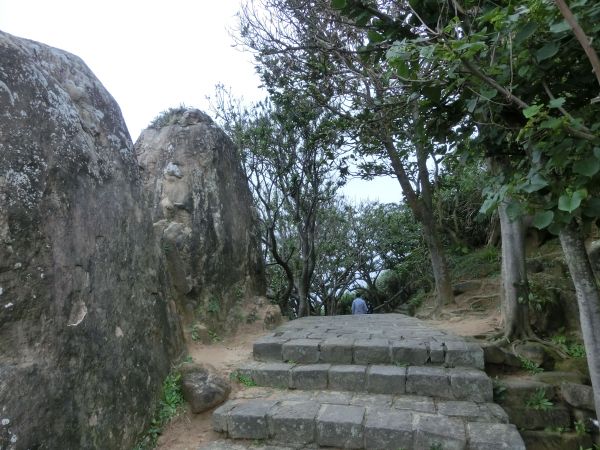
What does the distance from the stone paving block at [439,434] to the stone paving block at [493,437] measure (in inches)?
2.5

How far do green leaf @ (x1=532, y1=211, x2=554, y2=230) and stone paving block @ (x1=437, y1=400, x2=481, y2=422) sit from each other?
198cm

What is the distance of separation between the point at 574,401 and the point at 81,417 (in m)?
4.08

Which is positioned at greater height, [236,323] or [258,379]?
[236,323]

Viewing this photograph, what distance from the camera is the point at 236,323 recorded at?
5.67 meters

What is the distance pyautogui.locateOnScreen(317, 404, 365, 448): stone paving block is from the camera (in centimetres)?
308

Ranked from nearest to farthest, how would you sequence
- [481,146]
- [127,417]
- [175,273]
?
[127,417], [481,146], [175,273]

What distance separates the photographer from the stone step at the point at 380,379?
11.9ft

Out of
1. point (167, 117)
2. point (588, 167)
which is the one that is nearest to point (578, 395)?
point (588, 167)

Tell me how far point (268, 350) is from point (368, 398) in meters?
1.40

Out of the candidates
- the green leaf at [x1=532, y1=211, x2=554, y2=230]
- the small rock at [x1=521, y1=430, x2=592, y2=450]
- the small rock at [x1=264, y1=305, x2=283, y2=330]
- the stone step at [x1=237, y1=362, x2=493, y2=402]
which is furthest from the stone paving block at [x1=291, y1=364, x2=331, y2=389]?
the green leaf at [x1=532, y1=211, x2=554, y2=230]

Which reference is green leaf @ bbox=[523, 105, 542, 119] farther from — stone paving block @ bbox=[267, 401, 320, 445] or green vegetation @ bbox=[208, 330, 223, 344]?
green vegetation @ bbox=[208, 330, 223, 344]

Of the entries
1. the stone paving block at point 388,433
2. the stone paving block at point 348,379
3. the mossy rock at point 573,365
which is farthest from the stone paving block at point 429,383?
the mossy rock at point 573,365

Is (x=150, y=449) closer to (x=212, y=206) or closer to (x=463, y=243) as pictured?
(x=212, y=206)

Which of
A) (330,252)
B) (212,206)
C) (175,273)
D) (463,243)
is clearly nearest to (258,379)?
(175,273)
